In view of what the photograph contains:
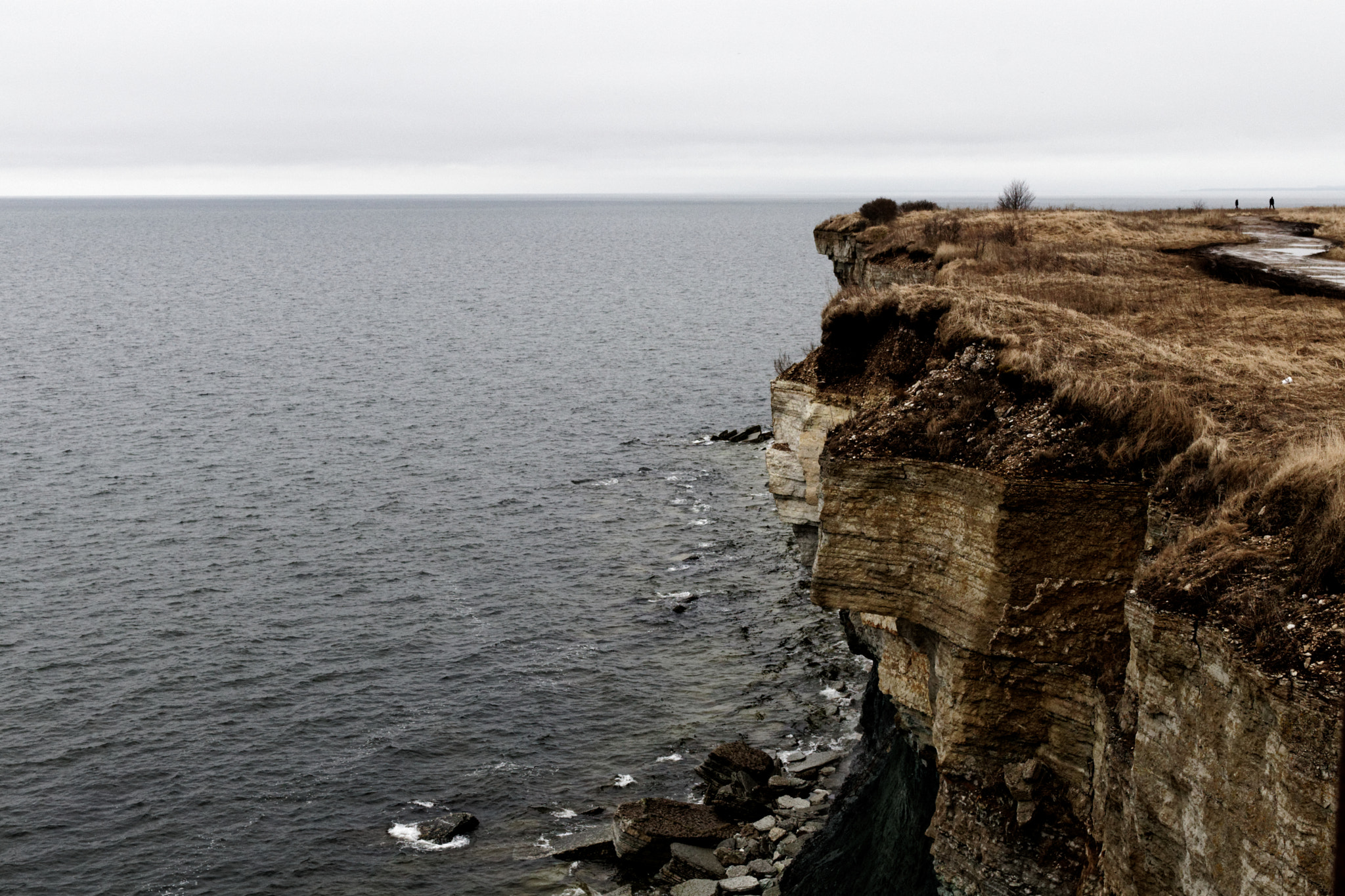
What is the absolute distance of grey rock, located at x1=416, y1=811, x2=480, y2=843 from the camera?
31.2 meters

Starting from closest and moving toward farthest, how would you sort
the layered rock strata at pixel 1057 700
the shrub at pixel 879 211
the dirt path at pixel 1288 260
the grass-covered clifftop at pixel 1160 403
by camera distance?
the layered rock strata at pixel 1057 700 < the grass-covered clifftop at pixel 1160 403 < the dirt path at pixel 1288 260 < the shrub at pixel 879 211

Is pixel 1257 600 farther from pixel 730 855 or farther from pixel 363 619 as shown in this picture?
pixel 363 619

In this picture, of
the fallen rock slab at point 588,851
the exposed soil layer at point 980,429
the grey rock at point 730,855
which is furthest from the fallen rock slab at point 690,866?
the exposed soil layer at point 980,429

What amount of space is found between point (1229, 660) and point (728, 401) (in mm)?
70384

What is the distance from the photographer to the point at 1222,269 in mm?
37812

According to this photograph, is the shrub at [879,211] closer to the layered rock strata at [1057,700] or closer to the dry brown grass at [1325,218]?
the dry brown grass at [1325,218]

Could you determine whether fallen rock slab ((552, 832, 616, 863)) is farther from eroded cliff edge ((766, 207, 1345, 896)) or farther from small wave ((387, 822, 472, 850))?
eroded cliff edge ((766, 207, 1345, 896))

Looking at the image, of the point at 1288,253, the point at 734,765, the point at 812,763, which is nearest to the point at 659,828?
the point at 734,765

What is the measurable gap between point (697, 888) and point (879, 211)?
126ft

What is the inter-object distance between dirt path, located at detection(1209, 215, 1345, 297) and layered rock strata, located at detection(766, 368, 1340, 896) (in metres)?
19.0

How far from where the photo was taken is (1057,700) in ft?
61.7

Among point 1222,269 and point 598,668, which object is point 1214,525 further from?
point 598,668

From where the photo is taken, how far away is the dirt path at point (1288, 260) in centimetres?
3347

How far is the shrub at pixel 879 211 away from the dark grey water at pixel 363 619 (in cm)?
1578
